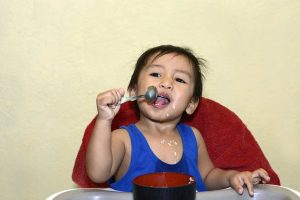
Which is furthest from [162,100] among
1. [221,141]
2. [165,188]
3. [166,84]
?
[165,188]

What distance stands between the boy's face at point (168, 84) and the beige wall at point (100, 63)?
0.31 meters

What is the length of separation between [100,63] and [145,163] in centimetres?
43

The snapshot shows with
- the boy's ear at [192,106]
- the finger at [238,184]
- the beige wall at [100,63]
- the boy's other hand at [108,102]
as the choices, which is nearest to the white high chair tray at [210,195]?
the finger at [238,184]

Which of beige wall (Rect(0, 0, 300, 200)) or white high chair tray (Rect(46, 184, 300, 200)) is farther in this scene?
beige wall (Rect(0, 0, 300, 200))

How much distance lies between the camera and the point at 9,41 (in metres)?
1.15

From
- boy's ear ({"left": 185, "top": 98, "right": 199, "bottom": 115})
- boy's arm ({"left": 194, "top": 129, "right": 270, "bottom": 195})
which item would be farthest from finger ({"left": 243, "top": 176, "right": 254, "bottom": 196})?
boy's ear ({"left": 185, "top": 98, "right": 199, "bottom": 115})

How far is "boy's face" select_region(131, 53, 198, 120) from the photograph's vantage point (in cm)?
84

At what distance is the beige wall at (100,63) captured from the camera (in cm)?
116

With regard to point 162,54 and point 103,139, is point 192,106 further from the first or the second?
point 103,139

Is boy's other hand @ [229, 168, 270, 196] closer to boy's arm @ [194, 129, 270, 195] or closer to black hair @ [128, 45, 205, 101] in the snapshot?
boy's arm @ [194, 129, 270, 195]

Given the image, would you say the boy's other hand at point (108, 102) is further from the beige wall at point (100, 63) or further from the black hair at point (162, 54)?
the beige wall at point (100, 63)

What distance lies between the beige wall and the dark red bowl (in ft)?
1.95

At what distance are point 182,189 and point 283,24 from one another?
33.1 inches

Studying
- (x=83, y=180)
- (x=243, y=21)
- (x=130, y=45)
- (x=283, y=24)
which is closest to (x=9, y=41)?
(x=130, y=45)
